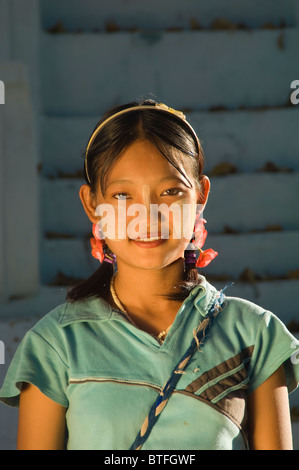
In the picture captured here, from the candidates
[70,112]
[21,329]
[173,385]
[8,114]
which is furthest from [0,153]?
[173,385]

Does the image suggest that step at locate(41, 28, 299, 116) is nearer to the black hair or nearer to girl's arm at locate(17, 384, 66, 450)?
the black hair

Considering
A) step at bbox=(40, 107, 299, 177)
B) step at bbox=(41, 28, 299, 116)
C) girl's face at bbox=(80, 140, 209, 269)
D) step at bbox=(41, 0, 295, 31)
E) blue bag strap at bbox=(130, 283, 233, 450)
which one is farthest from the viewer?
step at bbox=(41, 0, 295, 31)

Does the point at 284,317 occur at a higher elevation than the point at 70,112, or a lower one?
lower

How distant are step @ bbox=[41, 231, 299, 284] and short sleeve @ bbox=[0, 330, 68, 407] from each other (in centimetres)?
218

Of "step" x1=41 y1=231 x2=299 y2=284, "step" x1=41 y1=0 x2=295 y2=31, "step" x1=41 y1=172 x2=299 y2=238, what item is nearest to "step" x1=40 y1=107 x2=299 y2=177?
"step" x1=41 y1=172 x2=299 y2=238

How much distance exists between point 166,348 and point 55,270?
2.34 metres

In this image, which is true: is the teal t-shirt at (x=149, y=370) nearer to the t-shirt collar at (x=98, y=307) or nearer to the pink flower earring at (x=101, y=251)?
the t-shirt collar at (x=98, y=307)

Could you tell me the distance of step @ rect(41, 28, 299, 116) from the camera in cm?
437

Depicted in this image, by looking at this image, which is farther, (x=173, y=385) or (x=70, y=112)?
(x=70, y=112)

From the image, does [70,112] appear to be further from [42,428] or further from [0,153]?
[42,428]

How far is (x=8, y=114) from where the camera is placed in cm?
319

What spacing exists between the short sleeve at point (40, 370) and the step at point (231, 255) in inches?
85.8

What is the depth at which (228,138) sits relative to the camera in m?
4.16
